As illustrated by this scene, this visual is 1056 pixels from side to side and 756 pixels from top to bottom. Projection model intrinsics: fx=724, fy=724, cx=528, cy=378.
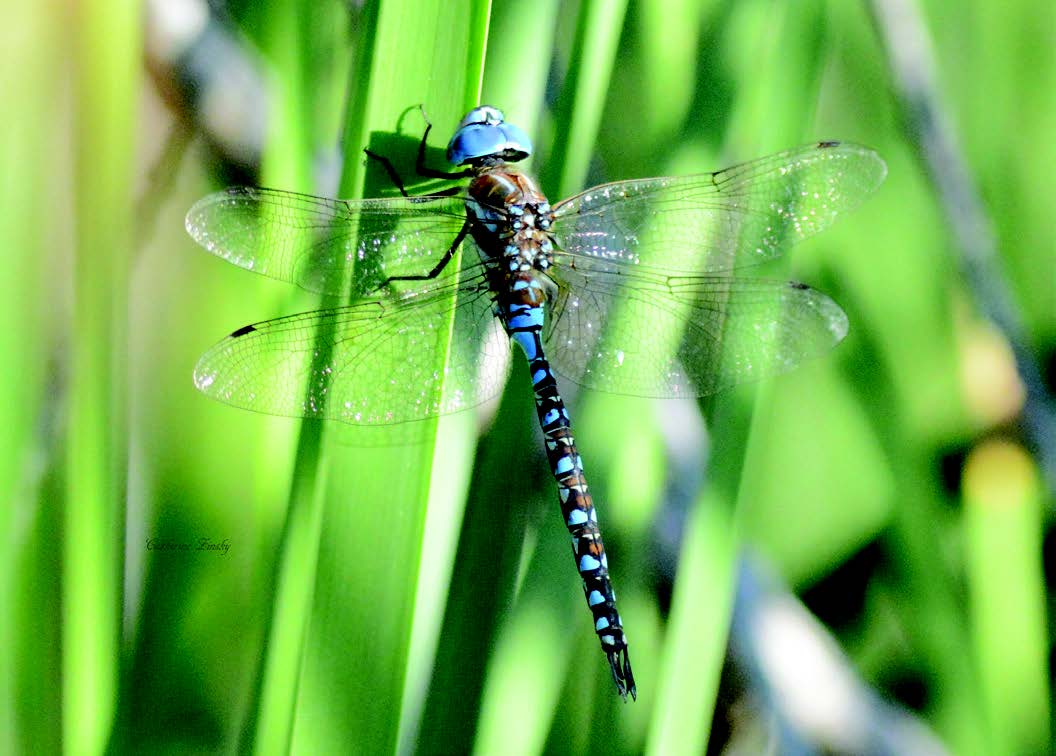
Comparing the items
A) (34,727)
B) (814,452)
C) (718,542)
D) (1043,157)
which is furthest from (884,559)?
(34,727)

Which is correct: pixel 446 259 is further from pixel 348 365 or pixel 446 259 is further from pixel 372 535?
pixel 372 535

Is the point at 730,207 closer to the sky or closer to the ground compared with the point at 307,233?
closer to the sky

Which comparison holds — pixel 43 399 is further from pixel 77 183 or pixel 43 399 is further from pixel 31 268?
pixel 77 183

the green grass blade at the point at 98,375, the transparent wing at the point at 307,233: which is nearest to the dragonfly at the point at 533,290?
the transparent wing at the point at 307,233

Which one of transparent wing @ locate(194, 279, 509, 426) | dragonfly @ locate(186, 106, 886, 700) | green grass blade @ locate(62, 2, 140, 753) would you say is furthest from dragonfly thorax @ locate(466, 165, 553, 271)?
green grass blade @ locate(62, 2, 140, 753)

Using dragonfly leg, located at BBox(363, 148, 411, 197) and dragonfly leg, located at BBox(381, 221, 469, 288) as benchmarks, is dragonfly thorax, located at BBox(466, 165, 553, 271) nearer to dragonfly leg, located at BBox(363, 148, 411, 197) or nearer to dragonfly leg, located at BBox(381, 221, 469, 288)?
dragonfly leg, located at BBox(381, 221, 469, 288)

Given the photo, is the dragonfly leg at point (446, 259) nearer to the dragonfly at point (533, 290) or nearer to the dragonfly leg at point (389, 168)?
the dragonfly at point (533, 290)

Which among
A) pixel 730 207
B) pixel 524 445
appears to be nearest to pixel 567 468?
pixel 524 445
